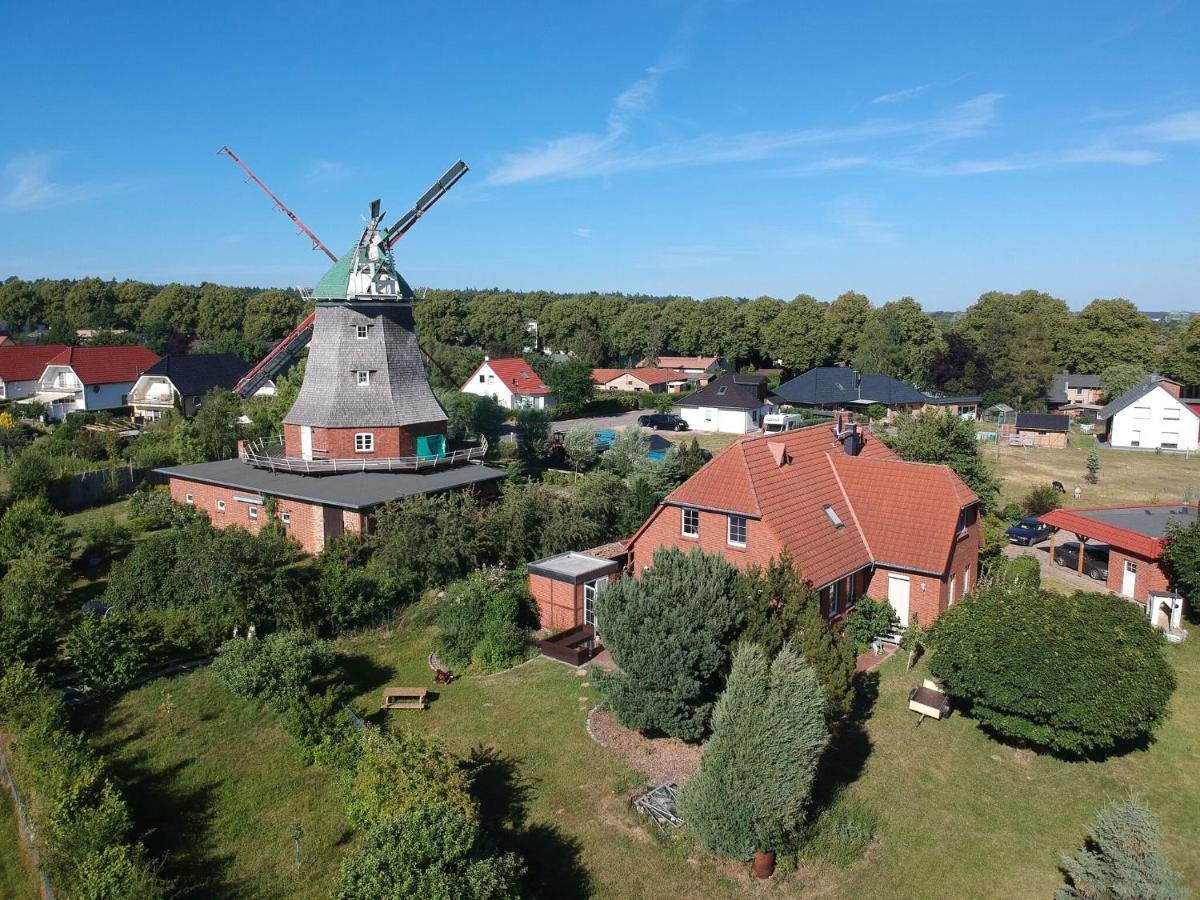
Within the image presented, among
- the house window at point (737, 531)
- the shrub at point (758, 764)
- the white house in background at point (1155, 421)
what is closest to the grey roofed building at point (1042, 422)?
the white house in background at point (1155, 421)

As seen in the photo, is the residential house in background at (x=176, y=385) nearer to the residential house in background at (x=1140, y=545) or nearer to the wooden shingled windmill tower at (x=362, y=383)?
the wooden shingled windmill tower at (x=362, y=383)

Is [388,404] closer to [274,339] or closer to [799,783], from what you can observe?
[799,783]

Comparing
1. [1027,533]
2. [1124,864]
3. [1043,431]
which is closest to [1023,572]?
[1027,533]

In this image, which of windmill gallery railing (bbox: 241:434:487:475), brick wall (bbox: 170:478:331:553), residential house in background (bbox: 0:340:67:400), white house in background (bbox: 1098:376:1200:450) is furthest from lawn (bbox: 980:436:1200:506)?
residential house in background (bbox: 0:340:67:400)

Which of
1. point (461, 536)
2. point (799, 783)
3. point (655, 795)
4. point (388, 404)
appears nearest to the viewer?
point (799, 783)

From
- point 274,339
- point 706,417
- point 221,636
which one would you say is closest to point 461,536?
point 221,636

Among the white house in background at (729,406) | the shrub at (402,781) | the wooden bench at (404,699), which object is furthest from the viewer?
the white house in background at (729,406)

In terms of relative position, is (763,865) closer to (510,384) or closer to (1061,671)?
(1061,671)
